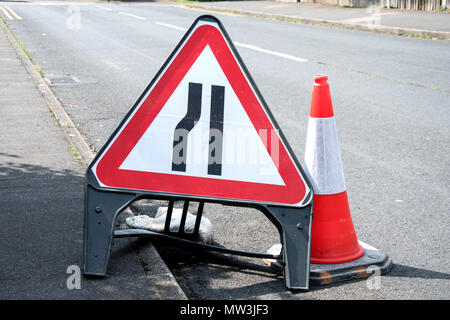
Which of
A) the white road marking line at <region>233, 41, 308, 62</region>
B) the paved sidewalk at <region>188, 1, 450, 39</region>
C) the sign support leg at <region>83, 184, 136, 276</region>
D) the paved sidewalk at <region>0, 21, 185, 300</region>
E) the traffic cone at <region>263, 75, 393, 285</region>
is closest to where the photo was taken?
the paved sidewalk at <region>0, 21, 185, 300</region>

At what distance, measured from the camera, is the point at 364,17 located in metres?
22.8

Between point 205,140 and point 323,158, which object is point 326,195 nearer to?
point 323,158

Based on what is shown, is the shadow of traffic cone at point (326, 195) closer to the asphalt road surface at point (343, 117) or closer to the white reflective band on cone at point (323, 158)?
the white reflective band on cone at point (323, 158)

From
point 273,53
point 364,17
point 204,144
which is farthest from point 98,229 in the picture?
point 364,17

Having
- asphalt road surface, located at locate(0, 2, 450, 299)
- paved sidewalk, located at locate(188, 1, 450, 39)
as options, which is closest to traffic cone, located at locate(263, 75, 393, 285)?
asphalt road surface, located at locate(0, 2, 450, 299)

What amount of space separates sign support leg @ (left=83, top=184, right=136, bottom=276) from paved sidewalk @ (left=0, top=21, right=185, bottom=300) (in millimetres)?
91

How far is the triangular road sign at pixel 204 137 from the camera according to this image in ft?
12.6

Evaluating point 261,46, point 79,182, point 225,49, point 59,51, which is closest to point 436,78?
point 261,46

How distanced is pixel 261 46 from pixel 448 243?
12.3 m

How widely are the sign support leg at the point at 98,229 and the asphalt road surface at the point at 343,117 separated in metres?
0.50

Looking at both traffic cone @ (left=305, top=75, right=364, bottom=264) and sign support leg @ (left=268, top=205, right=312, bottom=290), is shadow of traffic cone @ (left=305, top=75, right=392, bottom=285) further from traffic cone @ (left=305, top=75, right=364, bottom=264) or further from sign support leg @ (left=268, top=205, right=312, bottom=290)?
sign support leg @ (left=268, top=205, right=312, bottom=290)

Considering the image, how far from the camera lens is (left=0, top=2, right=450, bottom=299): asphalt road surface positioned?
404cm

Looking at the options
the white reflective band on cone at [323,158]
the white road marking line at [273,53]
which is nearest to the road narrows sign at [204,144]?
the white reflective band on cone at [323,158]

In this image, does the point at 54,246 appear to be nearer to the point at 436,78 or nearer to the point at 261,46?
the point at 436,78
